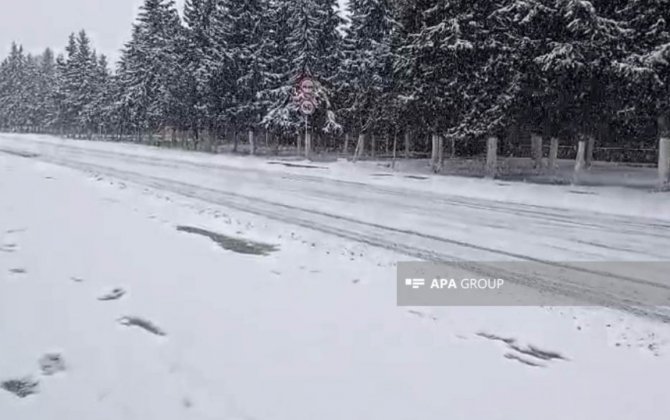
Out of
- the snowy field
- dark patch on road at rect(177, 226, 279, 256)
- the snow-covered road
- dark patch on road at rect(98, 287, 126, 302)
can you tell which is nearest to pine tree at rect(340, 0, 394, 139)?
the snow-covered road

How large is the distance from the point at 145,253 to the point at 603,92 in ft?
64.1

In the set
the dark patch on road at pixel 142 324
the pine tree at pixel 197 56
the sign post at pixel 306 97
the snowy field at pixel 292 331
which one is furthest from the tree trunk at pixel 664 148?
the pine tree at pixel 197 56

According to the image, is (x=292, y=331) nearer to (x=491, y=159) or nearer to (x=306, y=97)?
(x=491, y=159)

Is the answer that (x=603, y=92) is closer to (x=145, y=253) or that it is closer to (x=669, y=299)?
(x=669, y=299)

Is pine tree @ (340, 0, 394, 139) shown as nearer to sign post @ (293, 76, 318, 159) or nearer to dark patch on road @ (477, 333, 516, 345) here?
sign post @ (293, 76, 318, 159)

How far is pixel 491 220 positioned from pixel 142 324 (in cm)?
903

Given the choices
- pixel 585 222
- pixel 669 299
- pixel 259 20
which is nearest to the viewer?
pixel 669 299

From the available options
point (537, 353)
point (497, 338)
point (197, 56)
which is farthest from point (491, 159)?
point (197, 56)

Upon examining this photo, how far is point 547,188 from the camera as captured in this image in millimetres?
20906

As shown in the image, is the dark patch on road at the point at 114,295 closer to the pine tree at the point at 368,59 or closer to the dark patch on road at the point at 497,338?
the dark patch on road at the point at 497,338

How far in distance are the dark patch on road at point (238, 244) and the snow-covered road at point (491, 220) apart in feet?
5.71

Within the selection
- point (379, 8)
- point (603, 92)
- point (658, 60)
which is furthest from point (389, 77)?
point (658, 60)

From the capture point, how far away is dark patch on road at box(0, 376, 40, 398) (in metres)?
4.05

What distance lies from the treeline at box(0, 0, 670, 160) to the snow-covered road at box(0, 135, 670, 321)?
3862 mm
